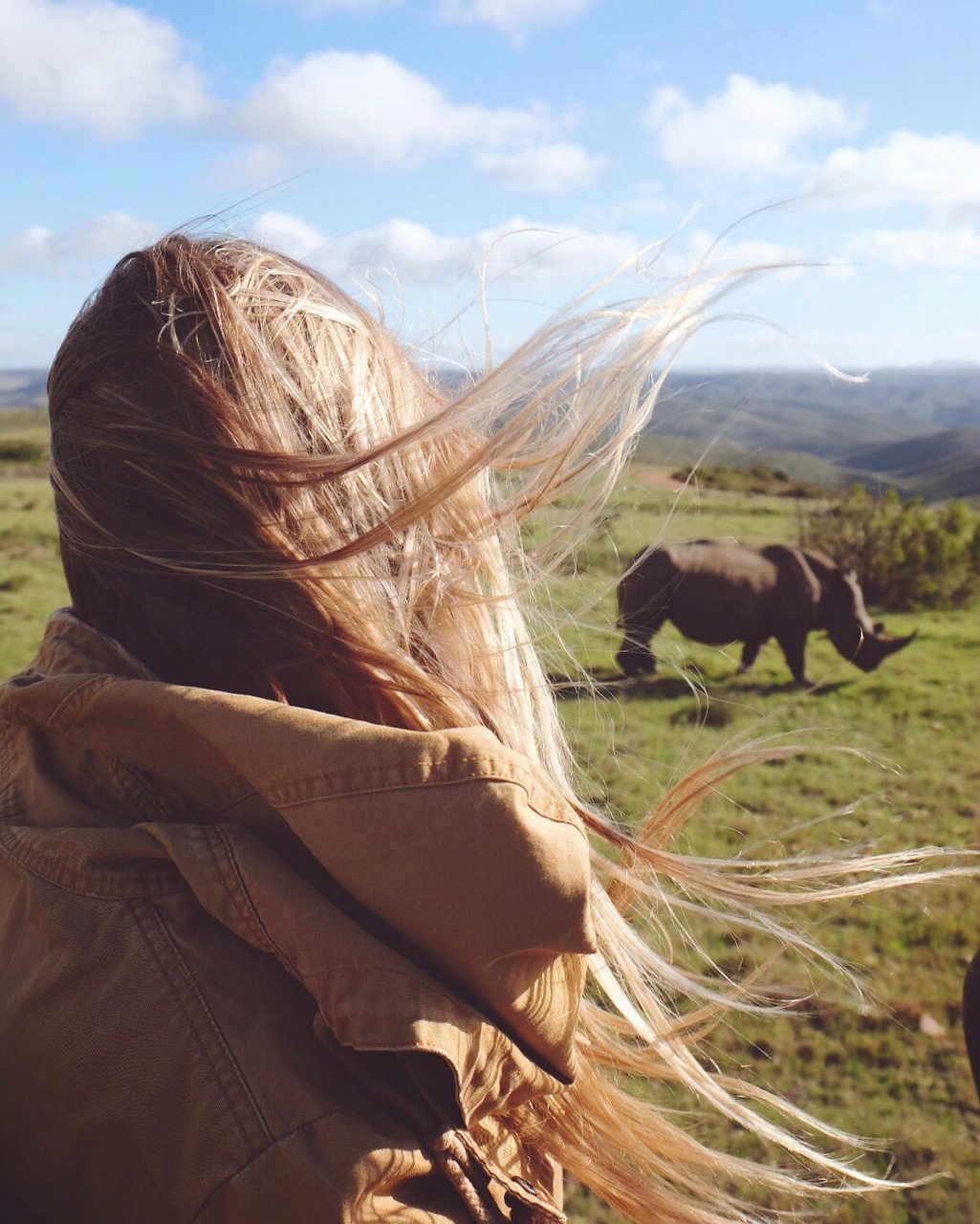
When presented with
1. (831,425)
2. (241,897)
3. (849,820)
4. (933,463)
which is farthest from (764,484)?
(831,425)

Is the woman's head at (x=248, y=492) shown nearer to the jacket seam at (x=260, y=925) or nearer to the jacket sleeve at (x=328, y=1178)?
the jacket seam at (x=260, y=925)

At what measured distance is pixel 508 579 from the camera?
161cm

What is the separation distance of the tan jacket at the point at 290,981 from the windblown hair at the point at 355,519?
10.4 inches

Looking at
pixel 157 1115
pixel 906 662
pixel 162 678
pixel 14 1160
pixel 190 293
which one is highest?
pixel 190 293

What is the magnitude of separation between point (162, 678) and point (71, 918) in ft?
1.19

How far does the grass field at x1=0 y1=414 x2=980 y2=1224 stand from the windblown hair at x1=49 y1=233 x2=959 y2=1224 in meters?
0.28

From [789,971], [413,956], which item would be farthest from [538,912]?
[789,971]

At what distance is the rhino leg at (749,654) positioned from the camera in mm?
9125

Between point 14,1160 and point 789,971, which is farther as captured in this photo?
point 789,971

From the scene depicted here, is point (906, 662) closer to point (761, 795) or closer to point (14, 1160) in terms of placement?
point (761, 795)

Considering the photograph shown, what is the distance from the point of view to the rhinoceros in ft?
28.6

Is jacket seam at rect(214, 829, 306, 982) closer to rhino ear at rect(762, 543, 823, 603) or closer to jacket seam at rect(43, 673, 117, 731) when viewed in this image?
jacket seam at rect(43, 673, 117, 731)

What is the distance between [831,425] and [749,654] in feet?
159

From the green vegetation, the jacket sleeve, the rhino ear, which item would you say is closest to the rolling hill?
the green vegetation
